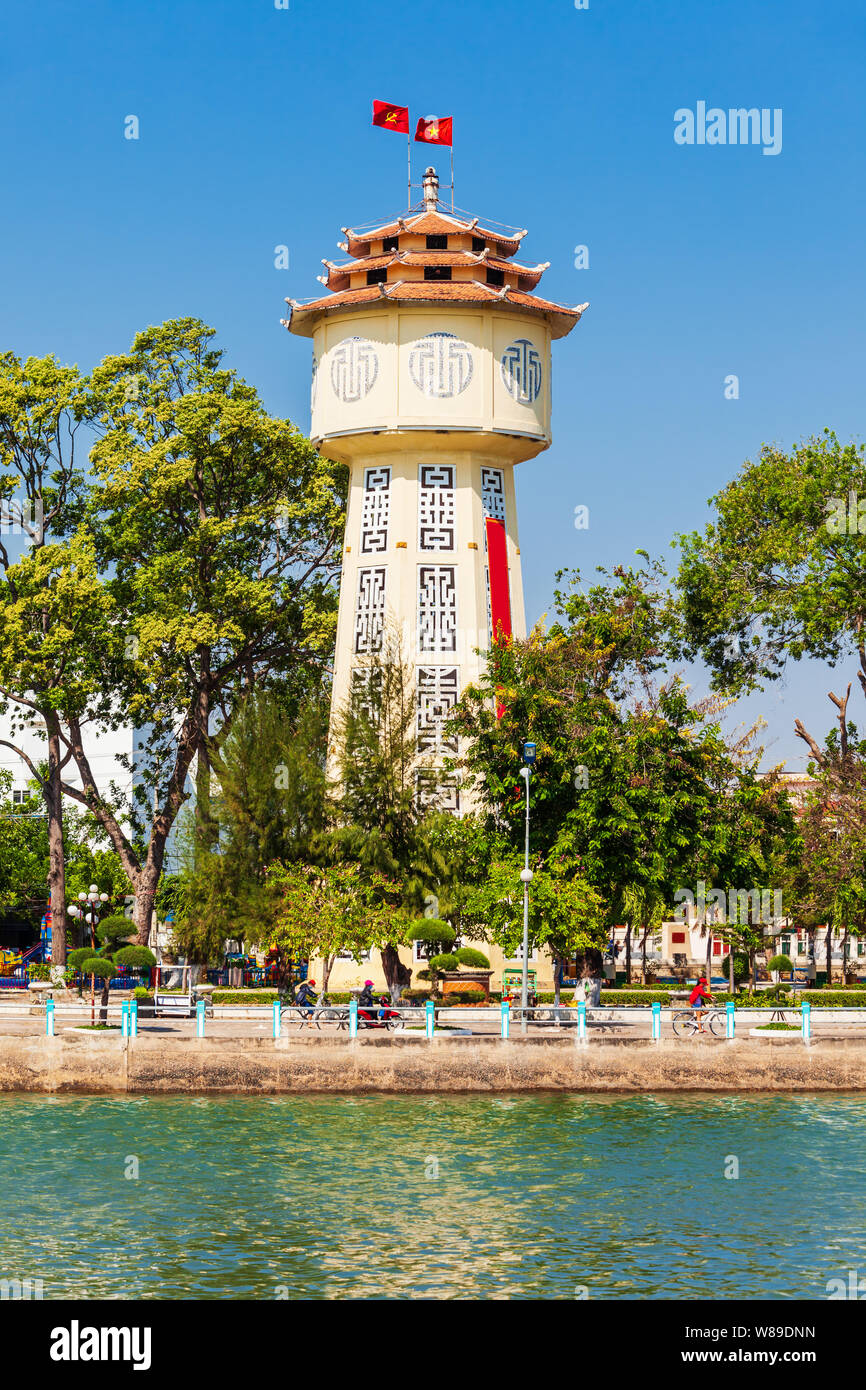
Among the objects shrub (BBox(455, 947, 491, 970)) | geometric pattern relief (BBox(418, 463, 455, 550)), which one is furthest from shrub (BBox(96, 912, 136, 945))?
geometric pattern relief (BBox(418, 463, 455, 550))

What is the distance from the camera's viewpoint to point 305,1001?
46.2 metres

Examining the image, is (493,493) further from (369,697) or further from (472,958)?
(472,958)

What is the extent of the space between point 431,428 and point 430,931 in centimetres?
1747

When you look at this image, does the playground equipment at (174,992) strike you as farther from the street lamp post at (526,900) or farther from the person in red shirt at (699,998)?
the person in red shirt at (699,998)

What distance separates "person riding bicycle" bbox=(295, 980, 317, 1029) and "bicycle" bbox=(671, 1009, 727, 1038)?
27.6 ft

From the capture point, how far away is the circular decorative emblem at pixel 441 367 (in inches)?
2366

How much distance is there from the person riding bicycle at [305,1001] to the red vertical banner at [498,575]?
16.3m

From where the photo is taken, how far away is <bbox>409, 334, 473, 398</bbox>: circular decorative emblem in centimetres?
6009

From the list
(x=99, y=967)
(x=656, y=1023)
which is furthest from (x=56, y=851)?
(x=656, y=1023)

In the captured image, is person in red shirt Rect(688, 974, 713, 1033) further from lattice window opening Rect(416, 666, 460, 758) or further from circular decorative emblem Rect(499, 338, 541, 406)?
circular decorative emblem Rect(499, 338, 541, 406)

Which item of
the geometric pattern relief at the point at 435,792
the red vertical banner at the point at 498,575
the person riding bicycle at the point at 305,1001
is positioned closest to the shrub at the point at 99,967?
the person riding bicycle at the point at 305,1001

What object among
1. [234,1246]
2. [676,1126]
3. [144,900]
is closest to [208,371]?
[144,900]

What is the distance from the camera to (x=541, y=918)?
48125 millimetres
